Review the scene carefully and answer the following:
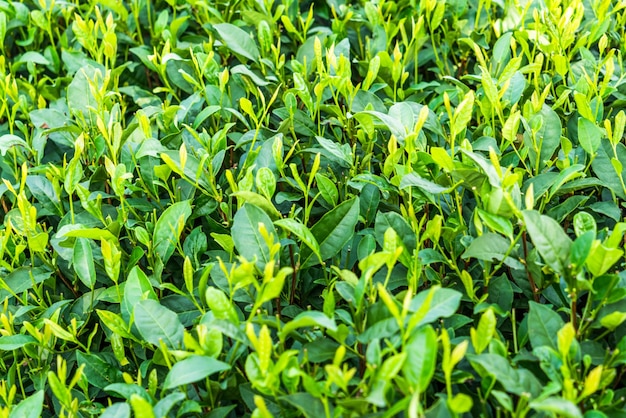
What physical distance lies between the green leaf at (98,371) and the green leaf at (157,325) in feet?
0.61

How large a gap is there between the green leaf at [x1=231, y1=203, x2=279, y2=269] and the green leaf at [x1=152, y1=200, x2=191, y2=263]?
0.20m

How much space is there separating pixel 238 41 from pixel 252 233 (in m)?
0.83

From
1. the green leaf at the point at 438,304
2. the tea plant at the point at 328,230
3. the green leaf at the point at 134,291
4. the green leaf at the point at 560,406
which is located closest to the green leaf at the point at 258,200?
the tea plant at the point at 328,230

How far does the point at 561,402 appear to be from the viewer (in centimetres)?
100

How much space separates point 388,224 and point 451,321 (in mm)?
229

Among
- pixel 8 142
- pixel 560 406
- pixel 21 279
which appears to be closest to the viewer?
pixel 560 406

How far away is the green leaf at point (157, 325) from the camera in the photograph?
4.24 feet

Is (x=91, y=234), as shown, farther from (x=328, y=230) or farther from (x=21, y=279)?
(x=328, y=230)

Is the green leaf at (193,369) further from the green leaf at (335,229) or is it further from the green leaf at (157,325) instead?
the green leaf at (335,229)

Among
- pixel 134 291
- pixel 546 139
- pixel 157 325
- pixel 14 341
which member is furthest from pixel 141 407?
pixel 546 139

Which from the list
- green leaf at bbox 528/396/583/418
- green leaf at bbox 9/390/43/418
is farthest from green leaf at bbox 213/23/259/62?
green leaf at bbox 528/396/583/418

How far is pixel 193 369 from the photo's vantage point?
1.15 metres

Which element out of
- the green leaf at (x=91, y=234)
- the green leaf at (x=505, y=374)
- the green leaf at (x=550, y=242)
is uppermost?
the green leaf at (x=550, y=242)

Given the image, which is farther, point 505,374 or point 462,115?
point 462,115
